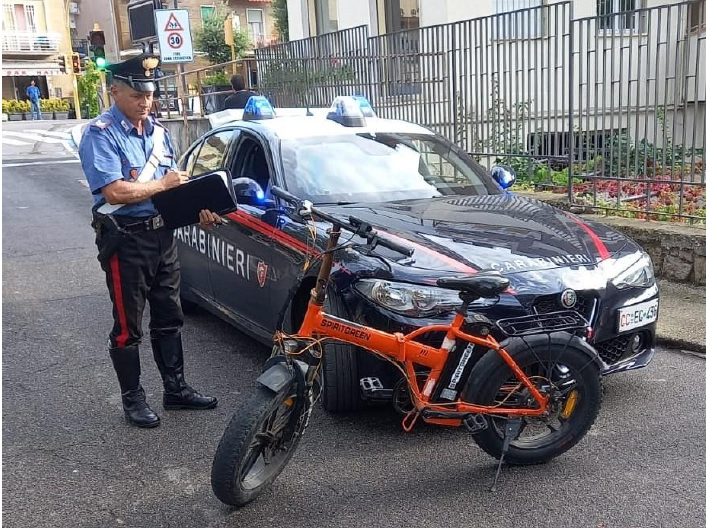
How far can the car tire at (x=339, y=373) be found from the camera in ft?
12.2

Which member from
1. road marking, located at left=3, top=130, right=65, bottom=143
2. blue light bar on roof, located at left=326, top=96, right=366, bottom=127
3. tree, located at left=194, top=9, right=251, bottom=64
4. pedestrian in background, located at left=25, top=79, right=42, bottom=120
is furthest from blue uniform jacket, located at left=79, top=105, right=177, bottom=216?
pedestrian in background, located at left=25, top=79, right=42, bottom=120

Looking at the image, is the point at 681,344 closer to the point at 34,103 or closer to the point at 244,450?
Answer: the point at 244,450

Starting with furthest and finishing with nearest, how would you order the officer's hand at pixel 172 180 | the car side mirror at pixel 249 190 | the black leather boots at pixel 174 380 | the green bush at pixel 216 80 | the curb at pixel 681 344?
1. the green bush at pixel 216 80
2. the curb at pixel 681 344
3. the black leather boots at pixel 174 380
4. the car side mirror at pixel 249 190
5. the officer's hand at pixel 172 180

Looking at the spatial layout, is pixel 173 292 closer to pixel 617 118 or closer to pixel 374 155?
pixel 374 155

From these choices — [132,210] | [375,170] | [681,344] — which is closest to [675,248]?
[681,344]

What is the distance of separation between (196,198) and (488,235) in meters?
1.55

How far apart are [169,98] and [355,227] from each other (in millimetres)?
15917

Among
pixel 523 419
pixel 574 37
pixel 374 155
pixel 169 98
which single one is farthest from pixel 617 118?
pixel 169 98

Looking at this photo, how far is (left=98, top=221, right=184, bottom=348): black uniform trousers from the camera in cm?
394

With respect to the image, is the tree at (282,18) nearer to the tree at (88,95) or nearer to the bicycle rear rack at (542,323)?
the tree at (88,95)

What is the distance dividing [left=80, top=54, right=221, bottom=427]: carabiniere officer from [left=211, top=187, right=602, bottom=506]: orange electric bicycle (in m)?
0.92

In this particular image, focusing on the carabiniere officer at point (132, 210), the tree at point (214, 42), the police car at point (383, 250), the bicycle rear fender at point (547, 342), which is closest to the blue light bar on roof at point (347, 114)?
the police car at point (383, 250)

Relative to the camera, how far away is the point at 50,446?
3881 mm

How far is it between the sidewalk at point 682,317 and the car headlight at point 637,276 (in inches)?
45.7
